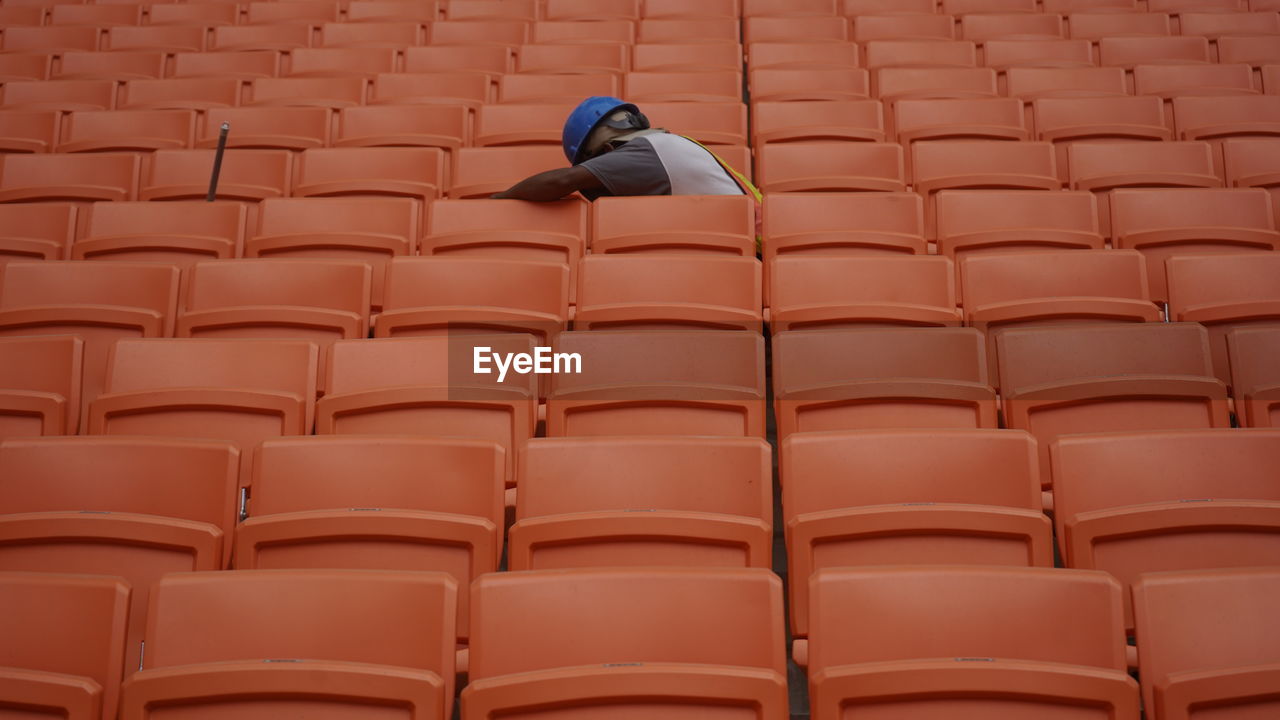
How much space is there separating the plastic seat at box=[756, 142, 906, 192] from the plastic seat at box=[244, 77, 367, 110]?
56 cm

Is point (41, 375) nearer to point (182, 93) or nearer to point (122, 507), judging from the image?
point (122, 507)

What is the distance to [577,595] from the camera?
0.40 m

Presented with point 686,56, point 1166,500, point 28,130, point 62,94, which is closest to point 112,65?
point 62,94

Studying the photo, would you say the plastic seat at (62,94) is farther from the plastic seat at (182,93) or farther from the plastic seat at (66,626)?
the plastic seat at (66,626)

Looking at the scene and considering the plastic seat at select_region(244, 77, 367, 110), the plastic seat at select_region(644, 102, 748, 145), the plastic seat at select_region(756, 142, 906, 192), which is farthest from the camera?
the plastic seat at select_region(244, 77, 367, 110)

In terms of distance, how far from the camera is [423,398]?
1.95ft

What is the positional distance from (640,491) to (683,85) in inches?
32.1

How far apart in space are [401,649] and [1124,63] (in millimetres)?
1253

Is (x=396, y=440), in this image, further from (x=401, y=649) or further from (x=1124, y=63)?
(x=1124, y=63)

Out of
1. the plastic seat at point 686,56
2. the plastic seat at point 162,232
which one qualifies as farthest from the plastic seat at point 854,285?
the plastic seat at point 686,56

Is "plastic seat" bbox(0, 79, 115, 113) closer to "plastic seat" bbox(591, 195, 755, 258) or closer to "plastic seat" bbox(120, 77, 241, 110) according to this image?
"plastic seat" bbox(120, 77, 241, 110)

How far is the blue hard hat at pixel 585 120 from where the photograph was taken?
2.93 feet

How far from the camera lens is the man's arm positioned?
86 centimetres

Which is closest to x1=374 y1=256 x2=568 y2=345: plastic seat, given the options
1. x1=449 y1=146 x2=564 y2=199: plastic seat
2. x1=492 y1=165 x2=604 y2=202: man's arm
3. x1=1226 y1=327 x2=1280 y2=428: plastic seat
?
x1=492 y1=165 x2=604 y2=202: man's arm
